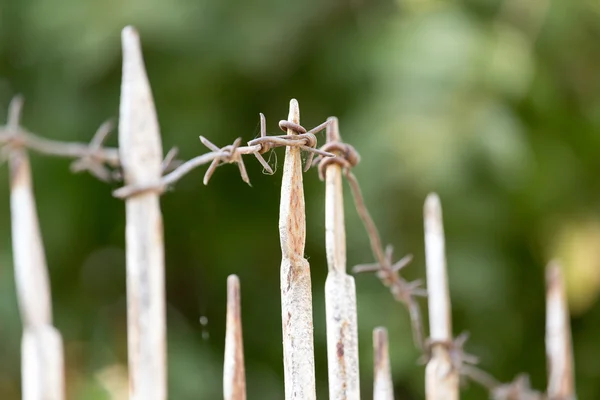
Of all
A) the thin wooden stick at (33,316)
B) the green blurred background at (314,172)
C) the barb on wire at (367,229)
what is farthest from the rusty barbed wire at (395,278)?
the green blurred background at (314,172)

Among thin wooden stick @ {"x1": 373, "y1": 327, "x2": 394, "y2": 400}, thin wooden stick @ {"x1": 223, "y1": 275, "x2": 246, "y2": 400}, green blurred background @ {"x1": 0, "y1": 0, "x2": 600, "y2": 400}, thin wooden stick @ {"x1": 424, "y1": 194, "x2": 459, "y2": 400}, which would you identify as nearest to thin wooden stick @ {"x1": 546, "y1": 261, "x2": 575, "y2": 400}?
thin wooden stick @ {"x1": 424, "y1": 194, "x2": 459, "y2": 400}

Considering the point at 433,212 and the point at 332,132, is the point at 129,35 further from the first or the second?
the point at 433,212

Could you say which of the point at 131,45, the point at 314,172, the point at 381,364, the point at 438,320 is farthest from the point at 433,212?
the point at 314,172

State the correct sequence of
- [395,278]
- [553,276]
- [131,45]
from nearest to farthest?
[131,45], [395,278], [553,276]

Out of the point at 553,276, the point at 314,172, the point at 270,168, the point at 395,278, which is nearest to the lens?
the point at 270,168

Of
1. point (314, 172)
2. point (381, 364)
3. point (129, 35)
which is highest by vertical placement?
point (314, 172)

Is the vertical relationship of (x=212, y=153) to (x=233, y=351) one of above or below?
above

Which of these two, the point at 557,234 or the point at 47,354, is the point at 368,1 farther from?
the point at 47,354
